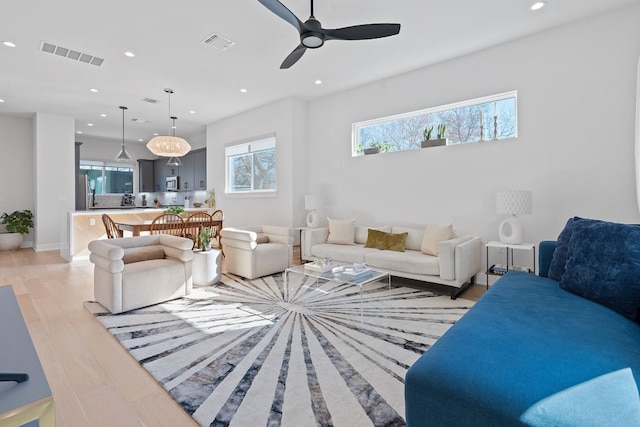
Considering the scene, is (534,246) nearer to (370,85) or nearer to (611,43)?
(611,43)

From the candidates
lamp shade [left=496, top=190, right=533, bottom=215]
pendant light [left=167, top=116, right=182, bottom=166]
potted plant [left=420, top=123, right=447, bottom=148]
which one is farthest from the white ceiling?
lamp shade [left=496, top=190, right=533, bottom=215]

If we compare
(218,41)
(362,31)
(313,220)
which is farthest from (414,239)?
(218,41)

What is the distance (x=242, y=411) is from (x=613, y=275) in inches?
89.8

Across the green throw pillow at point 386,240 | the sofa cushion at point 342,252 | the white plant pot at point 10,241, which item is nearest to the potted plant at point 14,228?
the white plant pot at point 10,241

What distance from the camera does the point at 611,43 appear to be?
3.30 m

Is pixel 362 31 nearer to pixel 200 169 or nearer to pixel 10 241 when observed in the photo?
pixel 200 169

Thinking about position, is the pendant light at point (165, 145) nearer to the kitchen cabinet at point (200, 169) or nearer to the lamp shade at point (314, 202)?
the lamp shade at point (314, 202)

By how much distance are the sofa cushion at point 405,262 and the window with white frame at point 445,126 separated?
1695 mm

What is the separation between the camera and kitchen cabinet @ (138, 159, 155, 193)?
33.2 ft

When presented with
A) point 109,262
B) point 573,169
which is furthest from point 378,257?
point 109,262

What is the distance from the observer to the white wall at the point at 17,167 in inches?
274

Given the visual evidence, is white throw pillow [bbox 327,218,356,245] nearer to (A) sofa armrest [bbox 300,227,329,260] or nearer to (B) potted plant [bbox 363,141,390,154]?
A: (A) sofa armrest [bbox 300,227,329,260]

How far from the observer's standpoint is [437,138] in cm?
457

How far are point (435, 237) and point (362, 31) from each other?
2513mm
